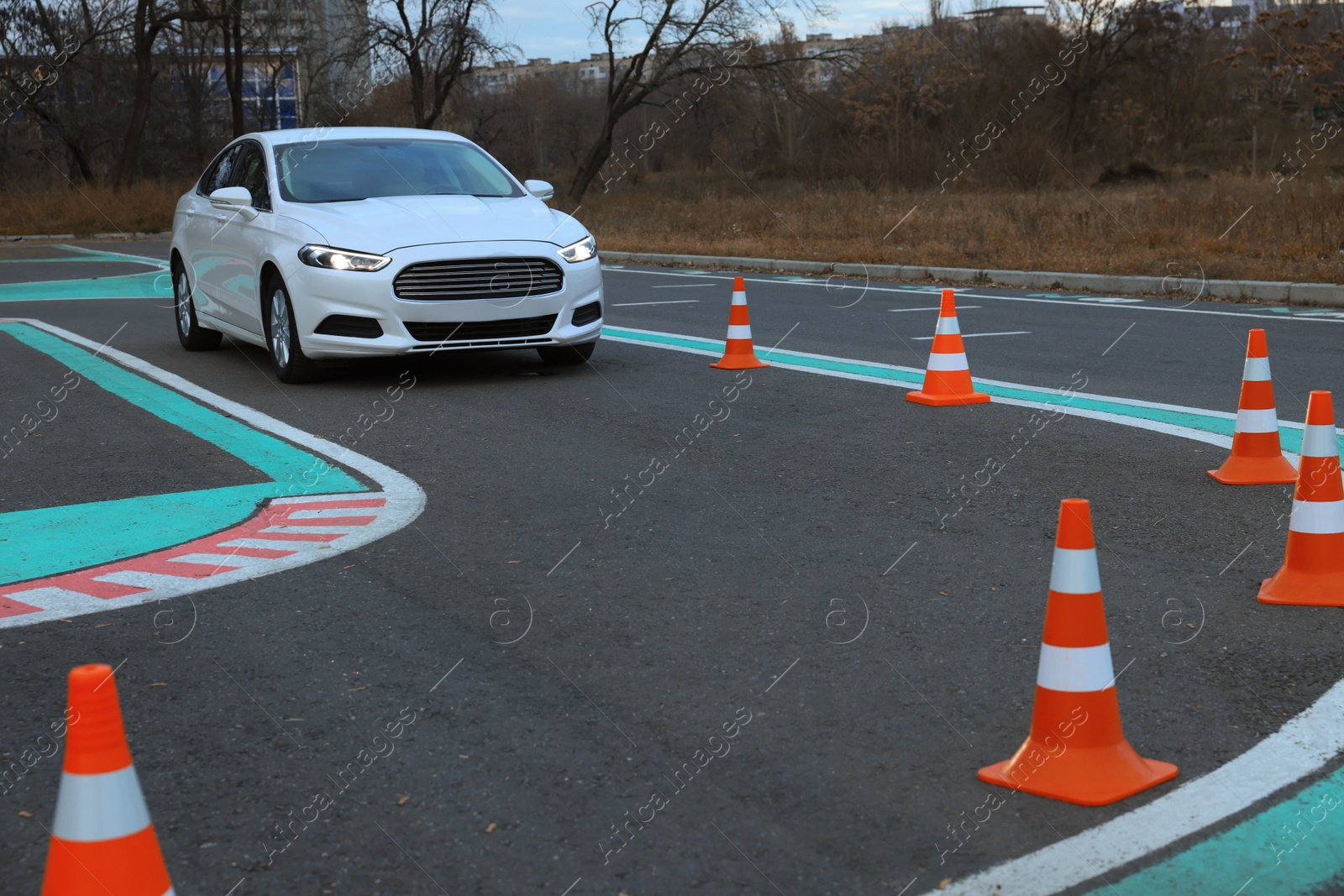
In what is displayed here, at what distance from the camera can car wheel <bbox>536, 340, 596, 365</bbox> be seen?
10.1 m

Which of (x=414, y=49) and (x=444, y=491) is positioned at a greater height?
(x=414, y=49)

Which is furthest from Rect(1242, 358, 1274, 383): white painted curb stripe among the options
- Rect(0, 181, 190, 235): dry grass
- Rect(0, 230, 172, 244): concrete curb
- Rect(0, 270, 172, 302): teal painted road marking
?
Rect(0, 181, 190, 235): dry grass

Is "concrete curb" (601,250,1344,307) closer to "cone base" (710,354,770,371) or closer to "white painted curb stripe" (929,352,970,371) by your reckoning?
"cone base" (710,354,770,371)

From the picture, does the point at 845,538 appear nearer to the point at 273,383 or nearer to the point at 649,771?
the point at 649,771

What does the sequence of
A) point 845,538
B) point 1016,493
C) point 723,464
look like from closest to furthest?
1. point 845,538
2. point 1016,493
3. point 723,464

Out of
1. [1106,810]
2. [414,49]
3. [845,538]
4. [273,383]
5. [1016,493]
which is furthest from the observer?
[414,49]

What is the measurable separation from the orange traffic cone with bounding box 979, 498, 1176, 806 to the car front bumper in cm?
634

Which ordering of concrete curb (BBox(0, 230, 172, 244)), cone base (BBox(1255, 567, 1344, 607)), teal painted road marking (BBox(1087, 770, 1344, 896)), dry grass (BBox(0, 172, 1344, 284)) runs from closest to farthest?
teal painted road marking (BBox(1087, 770, 1344, 896)) < cone base (BBox(1255, 567, 1344, 607)) < dry grass (BBox(0, 172, 1344, 284)) < concrete curb (BBox(0, 230, 172, 244))

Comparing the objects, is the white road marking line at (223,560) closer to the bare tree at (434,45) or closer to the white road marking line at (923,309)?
the white road marking line at (923,309)

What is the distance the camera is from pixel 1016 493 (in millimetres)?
6086

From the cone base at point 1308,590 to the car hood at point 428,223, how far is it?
593 centimetres

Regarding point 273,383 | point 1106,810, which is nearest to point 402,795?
point 1106,810

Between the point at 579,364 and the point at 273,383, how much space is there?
2.25 meters

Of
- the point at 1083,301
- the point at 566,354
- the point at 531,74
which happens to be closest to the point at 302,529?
the point at 566,354
